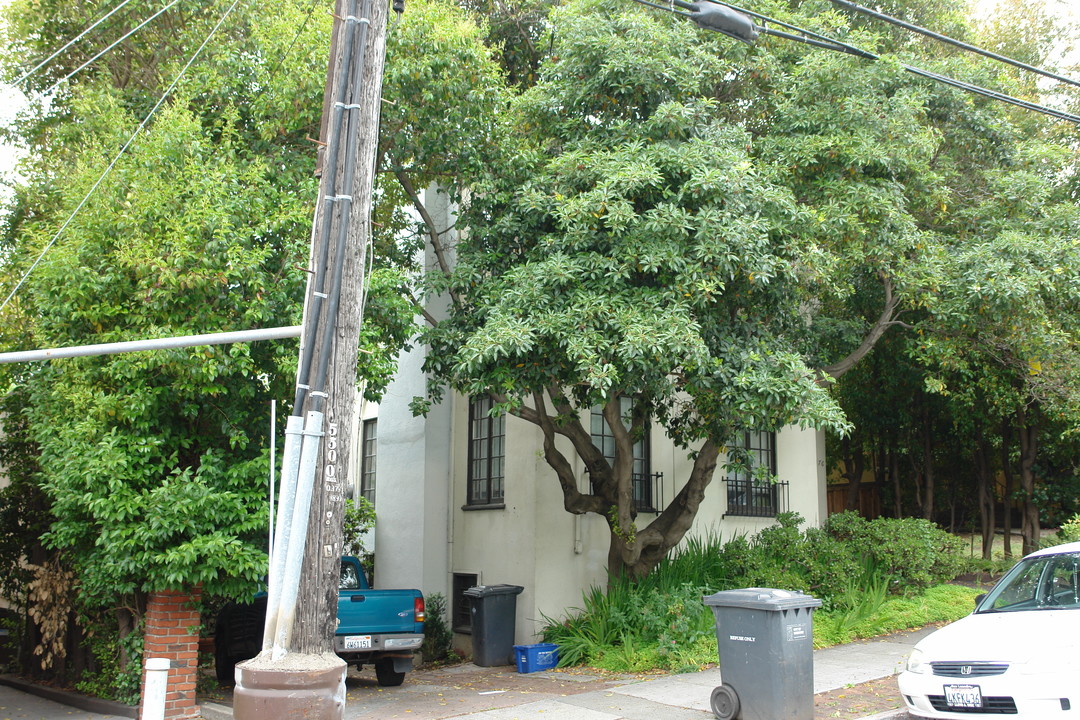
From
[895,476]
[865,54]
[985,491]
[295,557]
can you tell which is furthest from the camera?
[895,476]

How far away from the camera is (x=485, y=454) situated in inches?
612

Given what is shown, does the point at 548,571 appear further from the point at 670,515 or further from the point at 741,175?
the point at 741,175

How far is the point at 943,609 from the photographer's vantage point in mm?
14078

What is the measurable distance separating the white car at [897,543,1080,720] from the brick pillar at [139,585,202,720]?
703 cm

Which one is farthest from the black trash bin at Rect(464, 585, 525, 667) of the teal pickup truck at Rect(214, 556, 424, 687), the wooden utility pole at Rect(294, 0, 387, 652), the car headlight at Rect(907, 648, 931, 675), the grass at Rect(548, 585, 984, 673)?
the wooden utility pole at Rect(294, 0, 387, 652)

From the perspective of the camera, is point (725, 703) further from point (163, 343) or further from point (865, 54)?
point (865, 54)

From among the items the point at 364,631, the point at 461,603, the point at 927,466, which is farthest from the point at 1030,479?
the point at 364,631

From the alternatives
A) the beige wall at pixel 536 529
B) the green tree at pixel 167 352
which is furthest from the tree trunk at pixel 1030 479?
the green tree at pixel 167 352

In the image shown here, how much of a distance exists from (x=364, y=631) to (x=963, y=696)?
6.72 metres

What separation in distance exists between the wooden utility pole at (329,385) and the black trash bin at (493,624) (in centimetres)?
717

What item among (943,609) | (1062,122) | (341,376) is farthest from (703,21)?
(1062,122)

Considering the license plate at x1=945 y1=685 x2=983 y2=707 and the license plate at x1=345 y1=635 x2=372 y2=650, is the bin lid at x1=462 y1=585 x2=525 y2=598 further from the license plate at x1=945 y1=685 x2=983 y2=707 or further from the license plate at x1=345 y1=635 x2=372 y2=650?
the license plate at x1=945 y1=685 x2=983 y2=707

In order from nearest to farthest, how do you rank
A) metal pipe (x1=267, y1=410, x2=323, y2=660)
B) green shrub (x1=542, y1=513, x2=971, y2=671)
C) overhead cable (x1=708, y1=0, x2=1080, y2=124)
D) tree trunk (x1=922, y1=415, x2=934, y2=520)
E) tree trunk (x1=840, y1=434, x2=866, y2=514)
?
metal pipe (x1=267, y1=410, x2=323, y2=660), overhead cable (x1=708, y1=0, x2=1080, y2=124), green shrub (x1=542, y1=513, x2=971, y2=671), tree trunk (x1=922, y1=415, x2=934, y2=520), tree trunk (x1=840, y1=434, x2=866, y2=514)

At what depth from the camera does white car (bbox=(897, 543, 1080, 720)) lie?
6.86m
